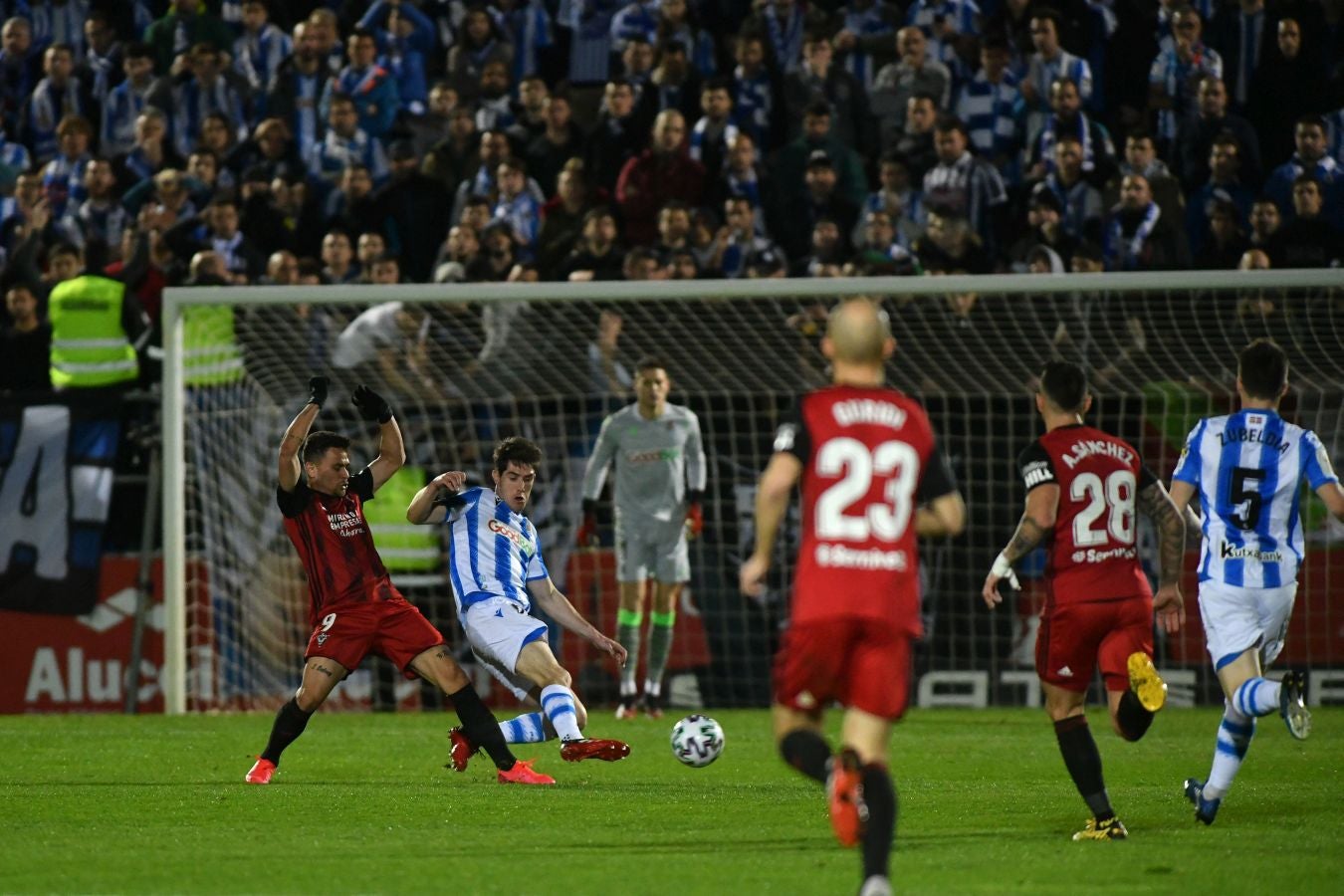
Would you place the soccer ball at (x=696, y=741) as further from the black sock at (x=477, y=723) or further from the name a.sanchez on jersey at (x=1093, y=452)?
the name a.sanchez on jersey at (x=1093, y=452)

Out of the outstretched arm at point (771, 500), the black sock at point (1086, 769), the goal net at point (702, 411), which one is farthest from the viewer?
the goal net at point (702, 411)

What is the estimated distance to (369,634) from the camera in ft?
32.6

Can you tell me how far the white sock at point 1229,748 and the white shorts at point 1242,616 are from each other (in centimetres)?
29

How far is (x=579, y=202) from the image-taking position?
668 inches

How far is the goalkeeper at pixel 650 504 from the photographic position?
14.3 meters

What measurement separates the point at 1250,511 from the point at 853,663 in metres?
3.02

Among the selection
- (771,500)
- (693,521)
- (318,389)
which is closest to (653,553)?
(693,521)

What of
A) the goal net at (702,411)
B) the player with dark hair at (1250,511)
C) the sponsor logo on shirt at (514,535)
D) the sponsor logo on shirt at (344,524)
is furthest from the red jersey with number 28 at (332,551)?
the goal net at (702,411)

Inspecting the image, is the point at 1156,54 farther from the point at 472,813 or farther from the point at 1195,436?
the point at 472,813

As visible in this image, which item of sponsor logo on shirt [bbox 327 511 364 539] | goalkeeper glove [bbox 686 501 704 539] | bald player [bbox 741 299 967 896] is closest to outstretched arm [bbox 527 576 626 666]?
sponsor logo on shirt [bbox 327 511 364 539]

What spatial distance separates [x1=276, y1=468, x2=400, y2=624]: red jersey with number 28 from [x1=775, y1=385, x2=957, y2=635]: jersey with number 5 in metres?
4.34

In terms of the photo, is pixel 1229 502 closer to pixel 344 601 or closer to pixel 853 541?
pixel 853 541

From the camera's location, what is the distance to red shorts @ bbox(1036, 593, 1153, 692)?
26.0 ft

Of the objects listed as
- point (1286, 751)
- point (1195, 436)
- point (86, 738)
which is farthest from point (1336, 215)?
point (86, 738)
